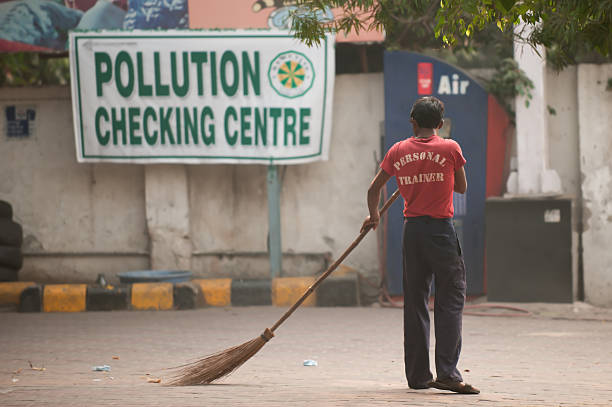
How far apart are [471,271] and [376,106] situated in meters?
2.27

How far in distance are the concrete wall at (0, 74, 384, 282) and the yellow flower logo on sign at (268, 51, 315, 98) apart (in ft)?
2.06

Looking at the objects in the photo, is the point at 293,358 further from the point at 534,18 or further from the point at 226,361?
the point at 534,18

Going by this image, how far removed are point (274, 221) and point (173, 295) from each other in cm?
145

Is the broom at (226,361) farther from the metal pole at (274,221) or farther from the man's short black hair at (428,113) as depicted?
the metal pole at (274,221)

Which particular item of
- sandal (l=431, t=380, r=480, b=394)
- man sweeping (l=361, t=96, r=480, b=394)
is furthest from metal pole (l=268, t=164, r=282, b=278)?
sandal (l=431, t=380, r=480, b=394)

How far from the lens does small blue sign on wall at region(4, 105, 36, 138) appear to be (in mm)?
11039

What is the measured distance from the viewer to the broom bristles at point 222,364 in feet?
18.5

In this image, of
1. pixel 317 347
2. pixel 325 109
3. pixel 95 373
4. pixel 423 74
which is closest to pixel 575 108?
pixel 423 74

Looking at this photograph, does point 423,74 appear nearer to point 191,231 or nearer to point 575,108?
point 575,108

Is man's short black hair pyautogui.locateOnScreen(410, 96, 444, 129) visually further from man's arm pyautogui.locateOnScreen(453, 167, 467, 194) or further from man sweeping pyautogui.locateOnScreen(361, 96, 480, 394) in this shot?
man's arm pyautogui.locateOnScreen(453, 167, 467, 194)

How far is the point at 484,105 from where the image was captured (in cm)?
1027

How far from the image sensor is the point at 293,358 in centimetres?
710

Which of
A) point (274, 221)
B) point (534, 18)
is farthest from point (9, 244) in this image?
point (534, 18)

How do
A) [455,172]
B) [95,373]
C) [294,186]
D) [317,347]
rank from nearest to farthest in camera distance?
[455,172] < [95,373] < [317,347] < [294,186]
